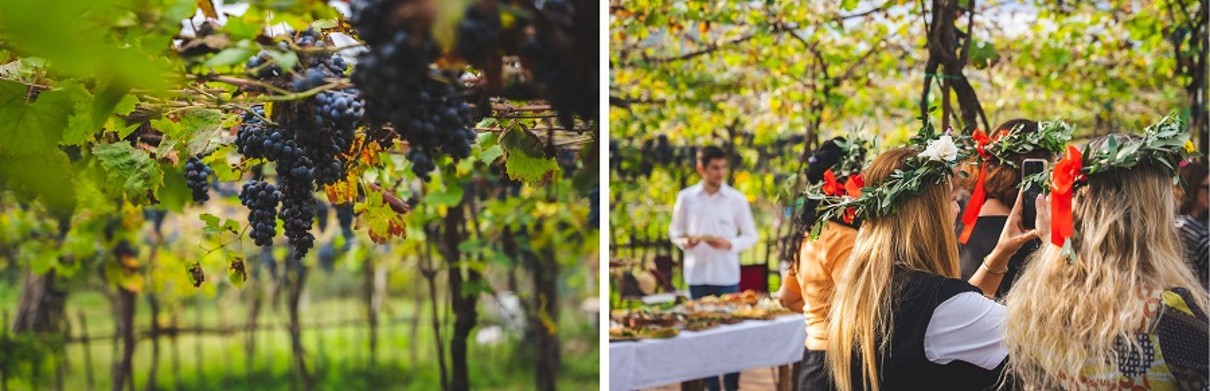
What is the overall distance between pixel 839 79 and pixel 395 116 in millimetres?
4051

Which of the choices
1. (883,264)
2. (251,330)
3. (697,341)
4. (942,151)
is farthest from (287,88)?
(251,330)

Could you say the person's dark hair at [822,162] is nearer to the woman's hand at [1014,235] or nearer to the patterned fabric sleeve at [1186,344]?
the woman's hand at [1014,235]

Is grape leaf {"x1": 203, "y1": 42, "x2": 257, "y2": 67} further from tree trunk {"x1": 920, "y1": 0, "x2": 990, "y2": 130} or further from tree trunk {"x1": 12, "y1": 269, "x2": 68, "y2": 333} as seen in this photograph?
tree trunk {"x1": 12, "y1": 269, "x2": 68, "y2": 333}

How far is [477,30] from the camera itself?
71cm

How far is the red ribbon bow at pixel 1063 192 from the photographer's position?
6.27ft

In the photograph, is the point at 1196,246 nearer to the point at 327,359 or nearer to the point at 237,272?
the point at 237,272

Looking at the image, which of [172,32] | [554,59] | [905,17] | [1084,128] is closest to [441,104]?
[554,59]

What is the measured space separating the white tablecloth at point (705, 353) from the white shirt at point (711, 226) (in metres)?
0.85

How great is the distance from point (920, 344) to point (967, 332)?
8 centimetres

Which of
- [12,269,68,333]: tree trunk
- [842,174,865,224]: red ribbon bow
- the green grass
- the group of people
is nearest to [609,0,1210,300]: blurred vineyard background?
[842,174,865,224]: red ribbon bow

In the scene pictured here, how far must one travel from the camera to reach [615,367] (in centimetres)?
324

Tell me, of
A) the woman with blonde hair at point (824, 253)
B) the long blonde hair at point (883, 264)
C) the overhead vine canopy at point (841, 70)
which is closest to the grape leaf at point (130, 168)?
the long blonde hair at point (883, 264)

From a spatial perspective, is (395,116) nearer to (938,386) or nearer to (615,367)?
(938,386)

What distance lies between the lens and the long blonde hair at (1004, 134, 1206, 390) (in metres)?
1.83
